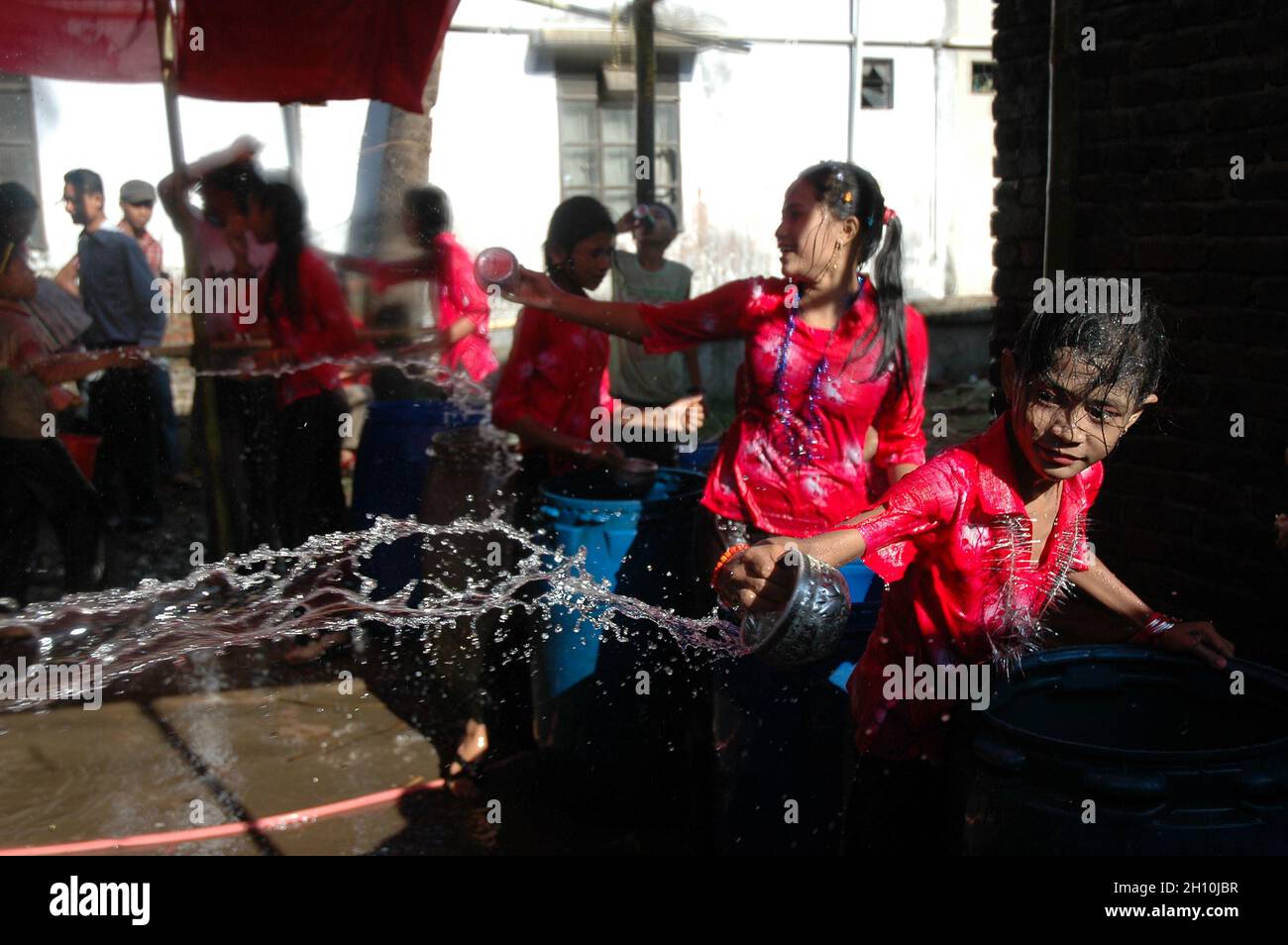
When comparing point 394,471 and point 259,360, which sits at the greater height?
point 259,360

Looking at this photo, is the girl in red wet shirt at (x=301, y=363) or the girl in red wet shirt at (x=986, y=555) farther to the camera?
the girl in red wet shirt at (x=301, y=363)

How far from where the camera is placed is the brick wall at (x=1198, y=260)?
3.18 metres

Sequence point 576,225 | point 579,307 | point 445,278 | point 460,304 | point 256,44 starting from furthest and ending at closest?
point 445,278
point 460,304
point 256,44
point 576,225
point 579,307

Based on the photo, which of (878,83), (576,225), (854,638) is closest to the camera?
(854,638)

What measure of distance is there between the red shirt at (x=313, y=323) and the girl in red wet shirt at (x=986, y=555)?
316 centimetres

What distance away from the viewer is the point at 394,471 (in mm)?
4613

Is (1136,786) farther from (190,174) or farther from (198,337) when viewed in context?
(190,174)

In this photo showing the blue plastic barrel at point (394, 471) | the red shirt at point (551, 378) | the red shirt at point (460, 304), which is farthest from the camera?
the red shirt at point (460, 304)

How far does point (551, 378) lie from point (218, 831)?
5.53ft

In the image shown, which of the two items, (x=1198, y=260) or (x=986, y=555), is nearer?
A: (x=986, y=555)

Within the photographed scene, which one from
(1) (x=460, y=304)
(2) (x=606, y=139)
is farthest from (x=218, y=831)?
(2) (x=606, y=139)

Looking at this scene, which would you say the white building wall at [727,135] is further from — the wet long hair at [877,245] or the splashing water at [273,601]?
the wet long hair at [877,245]

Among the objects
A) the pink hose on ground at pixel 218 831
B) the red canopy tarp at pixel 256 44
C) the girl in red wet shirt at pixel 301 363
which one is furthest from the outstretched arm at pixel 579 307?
the red canopy tarp at pixel 256 44

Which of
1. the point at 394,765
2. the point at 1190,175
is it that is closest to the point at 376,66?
the point at 394,765
